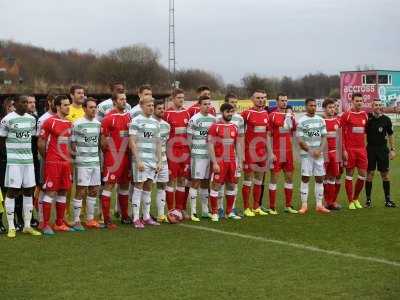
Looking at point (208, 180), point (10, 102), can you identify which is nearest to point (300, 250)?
point (208, 180)

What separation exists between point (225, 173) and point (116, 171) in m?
1.81

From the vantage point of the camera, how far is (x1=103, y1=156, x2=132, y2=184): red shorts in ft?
33.0

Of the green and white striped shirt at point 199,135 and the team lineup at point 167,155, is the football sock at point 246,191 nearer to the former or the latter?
the team lineup at point 167,155

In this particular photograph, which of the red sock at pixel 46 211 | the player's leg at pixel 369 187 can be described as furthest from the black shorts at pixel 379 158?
the red sock at pixel 46 211

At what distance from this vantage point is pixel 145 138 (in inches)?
396

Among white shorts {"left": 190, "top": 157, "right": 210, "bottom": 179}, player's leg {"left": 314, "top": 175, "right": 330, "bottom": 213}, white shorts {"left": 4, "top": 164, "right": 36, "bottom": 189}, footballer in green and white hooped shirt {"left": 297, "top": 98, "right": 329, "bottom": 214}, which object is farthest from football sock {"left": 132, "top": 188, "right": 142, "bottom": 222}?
player's leg {"left": 314, "top": 175, "right": 330, "bottom": 213}

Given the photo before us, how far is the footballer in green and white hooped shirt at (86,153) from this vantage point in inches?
384

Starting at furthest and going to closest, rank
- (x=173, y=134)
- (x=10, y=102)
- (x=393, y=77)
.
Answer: (x=393, y=77)
(x=173, y=134)
(x=10, y=102)

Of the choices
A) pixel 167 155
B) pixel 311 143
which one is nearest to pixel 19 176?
pixel 167 155

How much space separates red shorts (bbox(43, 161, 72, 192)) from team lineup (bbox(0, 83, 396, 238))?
14 mm

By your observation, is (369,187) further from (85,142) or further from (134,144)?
(85,142)

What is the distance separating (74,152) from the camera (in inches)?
390

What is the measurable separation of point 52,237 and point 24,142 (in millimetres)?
1411

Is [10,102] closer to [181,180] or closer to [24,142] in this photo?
[24,142]
